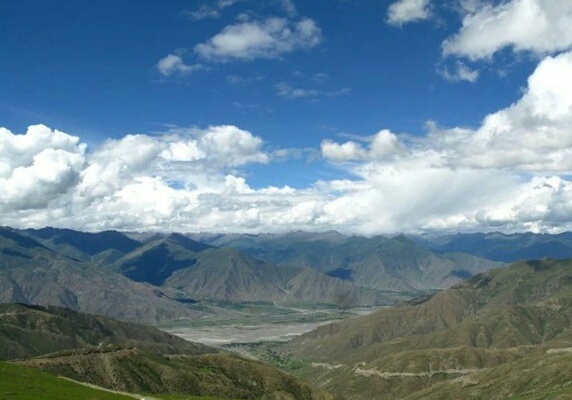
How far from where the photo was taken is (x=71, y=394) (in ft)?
531

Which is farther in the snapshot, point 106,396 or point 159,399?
point 159,399

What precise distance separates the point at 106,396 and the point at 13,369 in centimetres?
4396

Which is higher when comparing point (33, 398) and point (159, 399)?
point (33, 398)

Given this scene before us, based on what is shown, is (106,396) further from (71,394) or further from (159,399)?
(159,399)

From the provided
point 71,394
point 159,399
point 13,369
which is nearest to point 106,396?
point 71,394

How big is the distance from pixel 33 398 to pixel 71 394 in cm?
2289

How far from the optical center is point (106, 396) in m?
171

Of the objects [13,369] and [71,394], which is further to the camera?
[13,369]

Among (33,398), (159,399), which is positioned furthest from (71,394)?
(159,399)

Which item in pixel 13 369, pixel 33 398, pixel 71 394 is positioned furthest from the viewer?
pixel 13 369

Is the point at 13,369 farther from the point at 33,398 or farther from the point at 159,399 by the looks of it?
the point at 33,398

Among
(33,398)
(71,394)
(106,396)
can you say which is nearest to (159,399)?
(106,396)

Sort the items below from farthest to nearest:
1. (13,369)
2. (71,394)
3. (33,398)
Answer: (13,369) < (71,394) < (33,398)

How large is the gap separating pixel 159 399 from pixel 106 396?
28794mm
